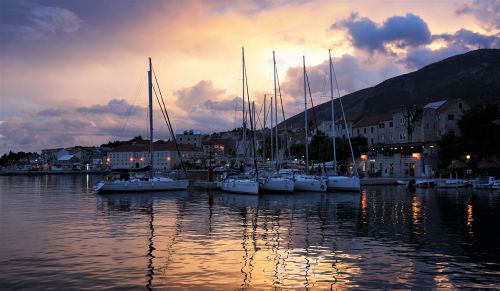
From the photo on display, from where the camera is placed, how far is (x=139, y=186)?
65.1 metres

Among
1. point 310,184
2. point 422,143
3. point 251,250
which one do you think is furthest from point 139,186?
point 422,143

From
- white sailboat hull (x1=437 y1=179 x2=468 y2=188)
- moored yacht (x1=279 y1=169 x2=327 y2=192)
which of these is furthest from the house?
moored yacht (x1=279 y1=169 x2=327 y2=192)

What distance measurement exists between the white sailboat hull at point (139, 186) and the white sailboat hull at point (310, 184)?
1659 cm

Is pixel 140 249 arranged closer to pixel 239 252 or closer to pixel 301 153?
pixel 239 252

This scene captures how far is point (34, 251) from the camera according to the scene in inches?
874

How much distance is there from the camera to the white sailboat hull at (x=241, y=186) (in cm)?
5969

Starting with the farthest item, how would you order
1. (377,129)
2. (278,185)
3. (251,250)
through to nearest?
(377,129)
(278,185)
(251,250)

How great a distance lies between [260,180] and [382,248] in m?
42.5

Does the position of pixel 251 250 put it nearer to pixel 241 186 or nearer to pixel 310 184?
pixel 241 186

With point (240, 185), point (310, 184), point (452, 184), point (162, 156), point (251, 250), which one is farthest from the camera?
point (162, 156)

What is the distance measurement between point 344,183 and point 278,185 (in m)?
9.30

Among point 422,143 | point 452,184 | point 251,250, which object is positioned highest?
point 422,143

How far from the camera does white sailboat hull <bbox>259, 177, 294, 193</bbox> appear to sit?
6094cm

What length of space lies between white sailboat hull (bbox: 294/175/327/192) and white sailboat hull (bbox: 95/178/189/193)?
16.6m
